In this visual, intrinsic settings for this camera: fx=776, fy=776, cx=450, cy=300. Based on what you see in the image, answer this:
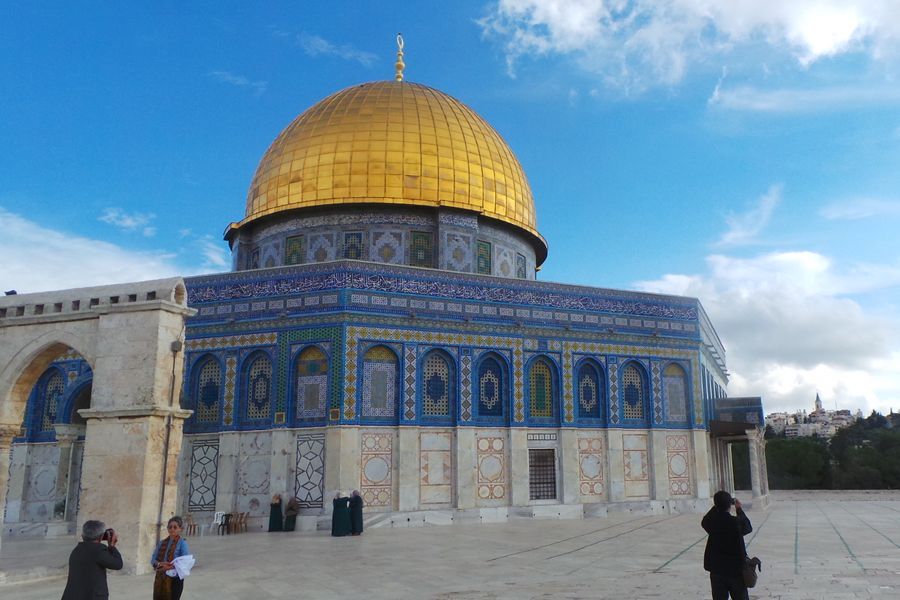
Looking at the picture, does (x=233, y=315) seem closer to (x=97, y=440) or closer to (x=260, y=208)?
(x=260, y=208)

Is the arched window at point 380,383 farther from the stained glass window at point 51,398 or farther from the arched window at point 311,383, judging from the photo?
the stained glass window at point 51,398

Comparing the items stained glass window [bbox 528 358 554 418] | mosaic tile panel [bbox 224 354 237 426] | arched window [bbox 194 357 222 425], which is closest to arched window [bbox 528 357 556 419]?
stained glass window [bbox 528 358 554 418]

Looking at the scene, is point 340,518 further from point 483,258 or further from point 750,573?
point 750,573

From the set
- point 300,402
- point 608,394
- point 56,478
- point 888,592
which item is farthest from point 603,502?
point 56,478

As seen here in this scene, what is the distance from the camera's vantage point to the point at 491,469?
17.7 metres

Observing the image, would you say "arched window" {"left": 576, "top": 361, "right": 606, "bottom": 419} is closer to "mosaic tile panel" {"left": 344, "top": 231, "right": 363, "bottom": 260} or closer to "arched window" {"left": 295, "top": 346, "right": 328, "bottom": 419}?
"arched window" {"left": 295, "top": 346, "right": 328, "bottom": 419}

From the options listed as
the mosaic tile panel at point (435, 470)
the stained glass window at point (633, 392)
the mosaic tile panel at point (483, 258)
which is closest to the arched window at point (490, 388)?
the mosaic tile panel at point (435, 470)

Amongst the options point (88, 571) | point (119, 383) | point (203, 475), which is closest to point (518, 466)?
point (203, 475)

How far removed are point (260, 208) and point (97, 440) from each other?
13.4 m

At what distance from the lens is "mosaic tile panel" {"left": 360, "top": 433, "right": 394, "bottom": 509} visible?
646 inches

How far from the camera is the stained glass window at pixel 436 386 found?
17500 mm

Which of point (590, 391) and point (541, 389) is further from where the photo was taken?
point (590, 391)

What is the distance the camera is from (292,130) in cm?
2314

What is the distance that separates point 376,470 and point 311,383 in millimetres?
2367
